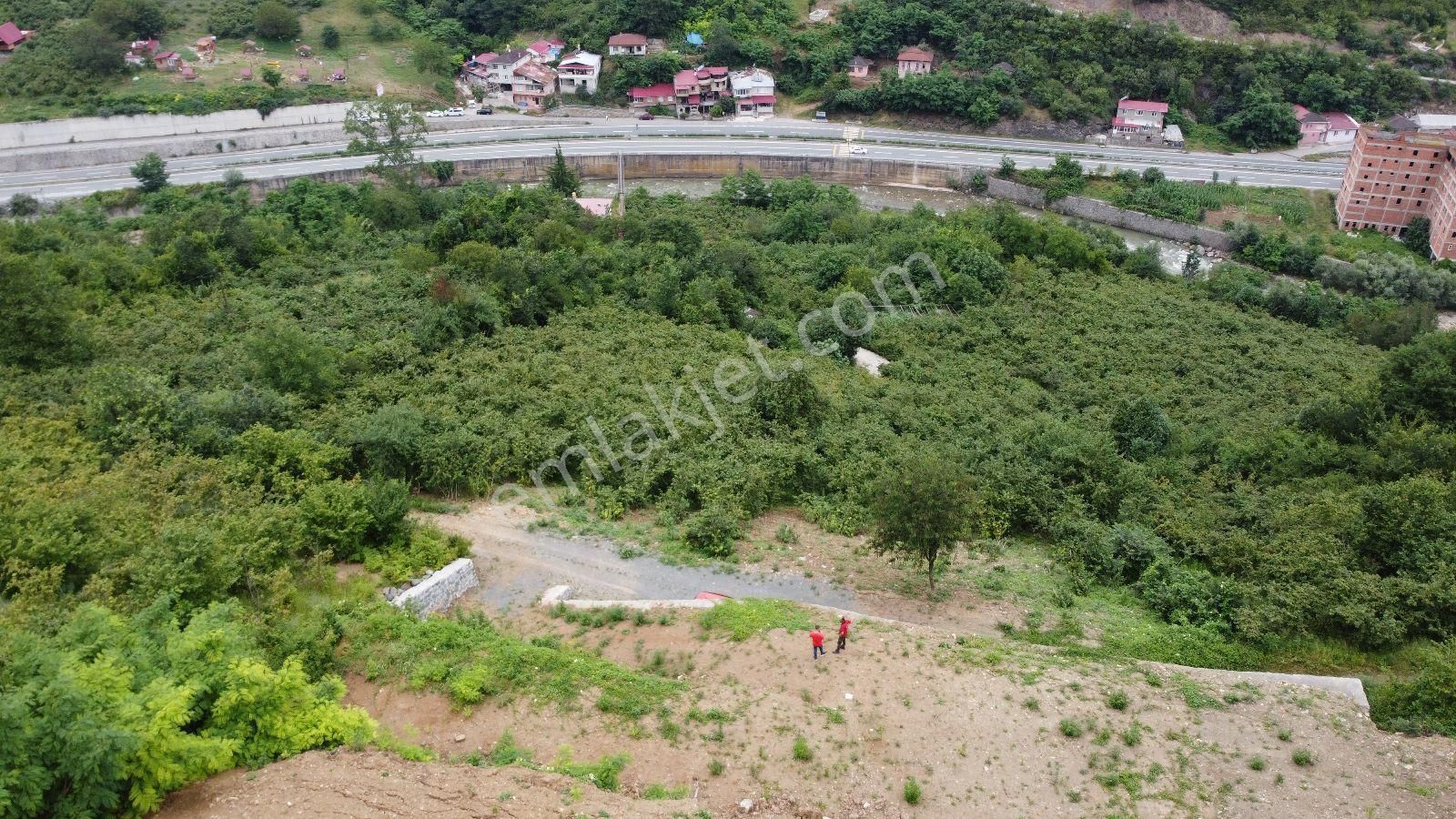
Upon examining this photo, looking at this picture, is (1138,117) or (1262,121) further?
(1138,117)

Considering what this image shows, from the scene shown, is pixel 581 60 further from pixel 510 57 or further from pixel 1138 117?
pixel 1138 117

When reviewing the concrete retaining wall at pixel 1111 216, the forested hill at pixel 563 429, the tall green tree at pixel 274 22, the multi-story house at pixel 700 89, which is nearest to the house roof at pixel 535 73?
the multi-story house at pixel 700 89

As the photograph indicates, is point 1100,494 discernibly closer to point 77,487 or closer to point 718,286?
point 718,286

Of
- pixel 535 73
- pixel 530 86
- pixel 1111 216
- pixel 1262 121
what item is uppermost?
pixel 535 73

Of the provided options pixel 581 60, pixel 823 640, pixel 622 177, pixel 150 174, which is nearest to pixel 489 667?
pixel 823 640

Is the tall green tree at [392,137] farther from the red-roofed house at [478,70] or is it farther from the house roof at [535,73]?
the red-roofed house at [478,70]

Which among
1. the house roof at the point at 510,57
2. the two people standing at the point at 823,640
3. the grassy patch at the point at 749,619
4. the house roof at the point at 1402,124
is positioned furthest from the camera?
the house roof at the point at 510,57

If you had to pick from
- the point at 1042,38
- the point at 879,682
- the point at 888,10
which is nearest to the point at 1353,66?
the point at 1042,38
